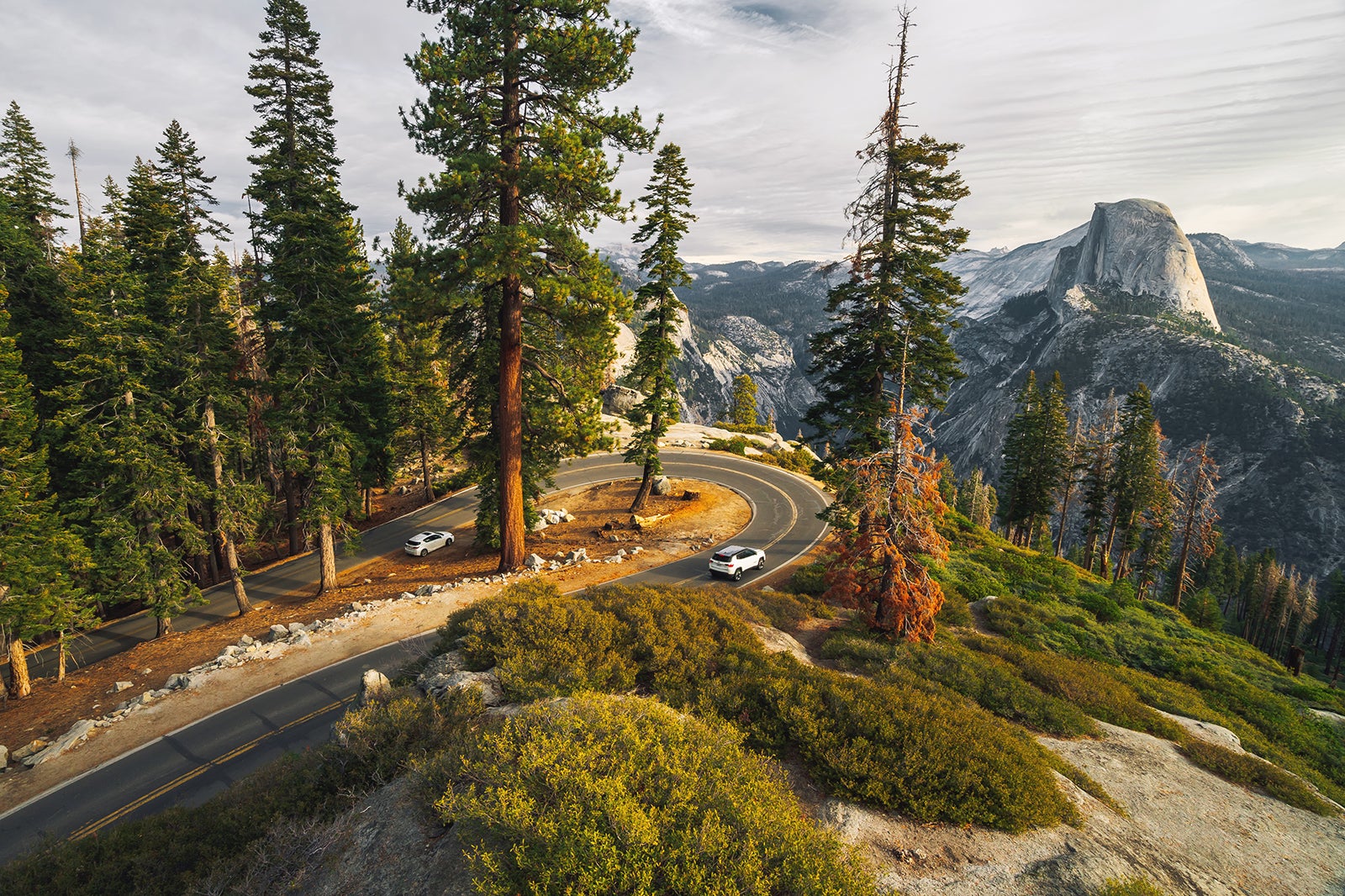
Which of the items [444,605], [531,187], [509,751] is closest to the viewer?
[509,751]

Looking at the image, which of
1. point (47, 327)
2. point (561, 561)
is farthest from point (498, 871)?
point (47, 327)

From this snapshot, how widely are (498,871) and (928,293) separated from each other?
64.8 feet

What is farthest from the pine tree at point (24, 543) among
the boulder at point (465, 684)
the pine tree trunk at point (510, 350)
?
the boulder at point (465, 684)

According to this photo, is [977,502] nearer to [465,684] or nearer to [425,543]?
[425,543]

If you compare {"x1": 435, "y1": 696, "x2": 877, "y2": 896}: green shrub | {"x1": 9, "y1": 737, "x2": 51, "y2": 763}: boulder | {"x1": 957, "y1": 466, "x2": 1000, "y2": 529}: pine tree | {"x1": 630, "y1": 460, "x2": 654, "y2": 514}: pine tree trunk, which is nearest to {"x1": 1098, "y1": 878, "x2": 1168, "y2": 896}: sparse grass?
{"x1": 435, "y1": 696, "x2": 877, "y2": 896}: green shrub

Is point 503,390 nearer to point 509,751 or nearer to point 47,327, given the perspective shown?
point 509,751

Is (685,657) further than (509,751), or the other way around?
(685,657)

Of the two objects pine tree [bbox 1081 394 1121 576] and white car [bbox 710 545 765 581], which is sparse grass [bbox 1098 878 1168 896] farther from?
pine tree [bbox 1081 394 1121 576]

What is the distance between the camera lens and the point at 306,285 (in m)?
19.8

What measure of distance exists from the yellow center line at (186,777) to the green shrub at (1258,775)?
63.5 feet

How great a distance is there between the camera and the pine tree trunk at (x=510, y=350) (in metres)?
14.6

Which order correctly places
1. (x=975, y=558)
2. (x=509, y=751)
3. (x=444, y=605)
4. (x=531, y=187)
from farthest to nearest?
(x=975, y=558) < (x=444, y=605) < (x=531, y=187) < (x=509, y=751)

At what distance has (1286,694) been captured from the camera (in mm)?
18609

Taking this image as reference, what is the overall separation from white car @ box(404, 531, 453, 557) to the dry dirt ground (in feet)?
1.55
